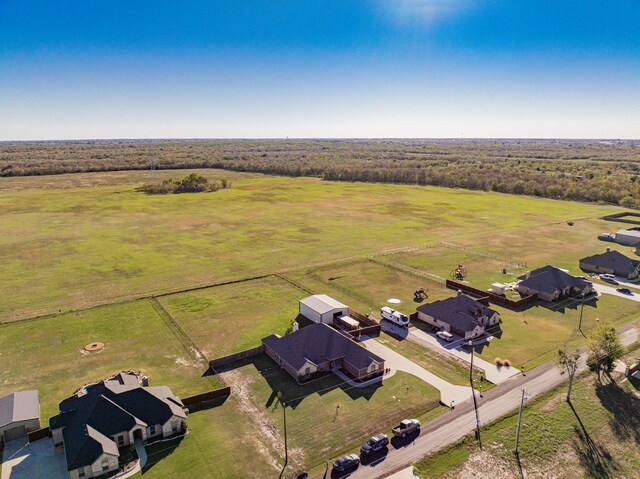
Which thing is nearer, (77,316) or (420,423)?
(420,423)

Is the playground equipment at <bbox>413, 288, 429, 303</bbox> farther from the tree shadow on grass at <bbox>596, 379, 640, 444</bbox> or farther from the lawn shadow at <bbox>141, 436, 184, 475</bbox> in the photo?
the lawn shadow at <bbox>141, 436, 184, 475</bbox>

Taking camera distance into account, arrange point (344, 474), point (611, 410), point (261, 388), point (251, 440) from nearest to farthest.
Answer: point (344, 474) < point (251, 440) < point (611, 410) < point (261, 388)

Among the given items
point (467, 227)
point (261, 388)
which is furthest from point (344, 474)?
point (467, 227)

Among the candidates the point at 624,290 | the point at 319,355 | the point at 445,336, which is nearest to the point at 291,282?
the point at 319,355

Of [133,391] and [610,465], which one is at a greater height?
[133,391]

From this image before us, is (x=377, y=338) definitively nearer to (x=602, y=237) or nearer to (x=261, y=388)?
(x=261, y=388)

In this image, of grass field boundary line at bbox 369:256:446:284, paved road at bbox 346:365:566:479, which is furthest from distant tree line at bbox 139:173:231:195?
paved road at bbox 346:365:566:479
